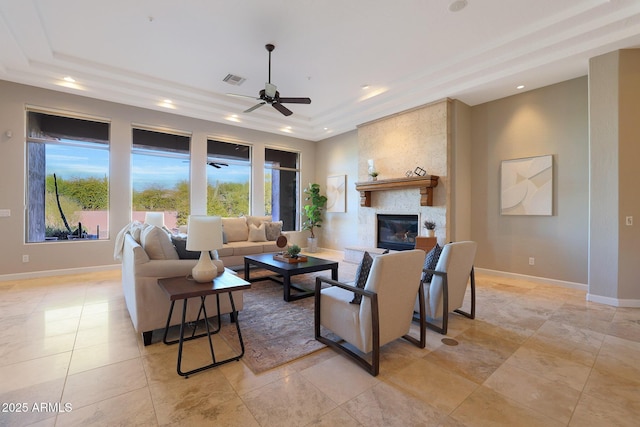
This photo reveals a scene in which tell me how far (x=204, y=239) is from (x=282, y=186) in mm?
5906

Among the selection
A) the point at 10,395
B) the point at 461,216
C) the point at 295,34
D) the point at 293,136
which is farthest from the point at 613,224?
the point at 293,136

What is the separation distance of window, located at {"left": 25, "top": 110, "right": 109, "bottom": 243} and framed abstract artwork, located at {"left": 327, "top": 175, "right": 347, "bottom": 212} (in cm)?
518

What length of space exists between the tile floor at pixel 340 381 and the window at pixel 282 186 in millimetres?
5221

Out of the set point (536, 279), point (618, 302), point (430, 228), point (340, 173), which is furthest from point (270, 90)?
point (618, 302)

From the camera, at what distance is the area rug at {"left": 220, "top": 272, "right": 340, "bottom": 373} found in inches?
93.2

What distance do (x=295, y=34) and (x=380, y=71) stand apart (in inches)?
65.3

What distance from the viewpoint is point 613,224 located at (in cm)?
365

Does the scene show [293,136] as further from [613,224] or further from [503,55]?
[613,224]

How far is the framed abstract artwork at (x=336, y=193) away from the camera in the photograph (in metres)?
7.81

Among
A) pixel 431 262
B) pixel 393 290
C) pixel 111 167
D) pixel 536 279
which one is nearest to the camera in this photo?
pixel 393 290

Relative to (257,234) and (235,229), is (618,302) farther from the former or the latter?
(235,229)

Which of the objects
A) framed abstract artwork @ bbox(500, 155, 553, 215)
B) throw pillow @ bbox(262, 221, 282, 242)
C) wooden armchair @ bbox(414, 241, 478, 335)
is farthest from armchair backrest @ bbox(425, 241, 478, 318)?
throw pillow @ bbox(262, 221, 282, 242)

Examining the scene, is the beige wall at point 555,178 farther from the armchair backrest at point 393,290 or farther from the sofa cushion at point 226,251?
the sofa cushion at point 226,251

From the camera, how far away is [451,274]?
2928 millimetres
